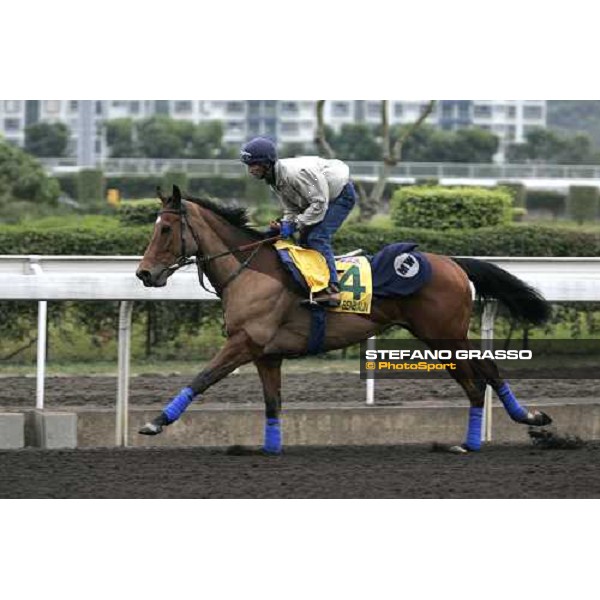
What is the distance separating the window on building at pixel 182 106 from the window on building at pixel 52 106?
590cm

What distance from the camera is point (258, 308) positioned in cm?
862

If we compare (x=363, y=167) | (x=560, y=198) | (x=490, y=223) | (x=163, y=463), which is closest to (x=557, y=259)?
(x=490, y=223)

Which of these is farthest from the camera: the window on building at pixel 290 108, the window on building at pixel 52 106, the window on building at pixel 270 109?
the window on building at pixel 290 108

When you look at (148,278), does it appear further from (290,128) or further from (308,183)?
(290,128)

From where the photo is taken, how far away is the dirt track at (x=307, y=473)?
24.7ft

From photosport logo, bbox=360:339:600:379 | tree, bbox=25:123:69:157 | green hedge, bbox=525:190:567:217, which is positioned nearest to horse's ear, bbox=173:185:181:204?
photosport logo, bbox=360:339:600:379

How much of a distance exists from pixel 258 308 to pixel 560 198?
23.7m

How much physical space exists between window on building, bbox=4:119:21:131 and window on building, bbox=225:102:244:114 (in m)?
7.19

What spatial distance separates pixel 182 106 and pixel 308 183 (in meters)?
39.9

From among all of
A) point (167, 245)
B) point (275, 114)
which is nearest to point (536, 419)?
point (167, 245)

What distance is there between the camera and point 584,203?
1121 inches

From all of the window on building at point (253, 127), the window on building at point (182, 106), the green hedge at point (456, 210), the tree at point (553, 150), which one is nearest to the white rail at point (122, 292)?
the green hedge at point (456, 210)

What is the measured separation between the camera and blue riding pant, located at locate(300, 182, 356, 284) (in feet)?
28.2

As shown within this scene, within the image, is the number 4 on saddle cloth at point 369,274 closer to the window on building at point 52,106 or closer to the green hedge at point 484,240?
the green hedge at point 484,240
